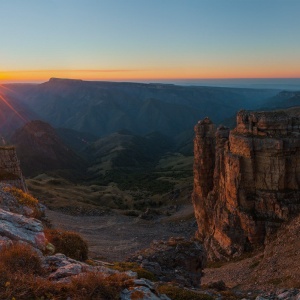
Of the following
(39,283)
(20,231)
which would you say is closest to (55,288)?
(39,283)

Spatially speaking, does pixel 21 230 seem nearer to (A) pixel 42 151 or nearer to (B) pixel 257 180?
(B) pixel 257 180

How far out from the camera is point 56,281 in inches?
358

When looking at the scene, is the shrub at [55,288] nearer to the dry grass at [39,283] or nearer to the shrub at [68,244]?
the dry grass at [39,283]

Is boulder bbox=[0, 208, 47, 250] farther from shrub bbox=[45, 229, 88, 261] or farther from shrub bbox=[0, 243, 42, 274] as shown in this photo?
shrub bbox=[0, 243, 42, 274]

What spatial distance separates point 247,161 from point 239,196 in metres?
3.15

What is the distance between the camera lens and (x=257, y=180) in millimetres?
28438

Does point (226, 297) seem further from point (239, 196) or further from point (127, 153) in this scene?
point (127, 153)

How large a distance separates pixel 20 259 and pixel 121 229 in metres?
45.3

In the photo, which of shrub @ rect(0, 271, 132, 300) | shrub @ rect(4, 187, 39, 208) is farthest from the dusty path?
shrub @ rect(0, 271, 132, 300)

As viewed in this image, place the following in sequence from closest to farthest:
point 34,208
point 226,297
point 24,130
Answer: point 226,297 < point 34,208 < point 24,130

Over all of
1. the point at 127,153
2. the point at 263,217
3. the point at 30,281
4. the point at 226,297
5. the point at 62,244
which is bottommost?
the point at 127,153

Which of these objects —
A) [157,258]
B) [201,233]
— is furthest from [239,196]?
[157,258]

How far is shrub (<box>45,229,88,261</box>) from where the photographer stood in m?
13.0

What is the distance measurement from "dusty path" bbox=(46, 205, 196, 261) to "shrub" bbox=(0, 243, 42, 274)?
1158 inches
